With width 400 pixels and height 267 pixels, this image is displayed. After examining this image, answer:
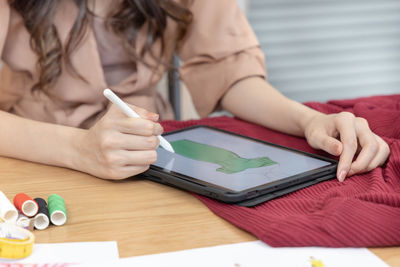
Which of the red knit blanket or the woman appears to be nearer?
the red knit blanket

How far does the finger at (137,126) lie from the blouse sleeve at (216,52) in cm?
41

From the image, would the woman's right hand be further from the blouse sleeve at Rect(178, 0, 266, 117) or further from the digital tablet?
the blouse sleeve at Rect(178, 0, 266, 117)

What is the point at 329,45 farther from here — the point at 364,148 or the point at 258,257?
the point at 258,257

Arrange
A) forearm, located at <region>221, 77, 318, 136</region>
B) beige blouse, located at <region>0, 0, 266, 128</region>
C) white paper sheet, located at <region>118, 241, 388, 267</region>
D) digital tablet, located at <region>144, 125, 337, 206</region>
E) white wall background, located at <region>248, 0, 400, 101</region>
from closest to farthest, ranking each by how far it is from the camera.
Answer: white paper sheet, located at <region>118, 241, 388, 267</region> → digital tablet, located at <region>144, 125, 337, 206</region> → forearm, located at <region>221, 77, 318, 136</region> → beige blouse, located at <region>0, 0, 266, 128</region> → white wall background, located at <region>248, 0, 400, 101</region>

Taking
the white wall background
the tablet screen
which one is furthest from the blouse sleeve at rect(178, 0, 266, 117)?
the white wall background

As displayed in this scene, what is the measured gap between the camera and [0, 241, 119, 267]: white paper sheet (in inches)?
22.3

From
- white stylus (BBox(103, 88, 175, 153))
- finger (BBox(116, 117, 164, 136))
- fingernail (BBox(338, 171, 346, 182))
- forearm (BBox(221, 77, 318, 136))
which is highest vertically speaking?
white stylus (BBox(103, 88, 175, 153))

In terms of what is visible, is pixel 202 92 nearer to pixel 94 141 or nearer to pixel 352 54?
pixel 94 141

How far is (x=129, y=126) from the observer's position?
2.41 ft

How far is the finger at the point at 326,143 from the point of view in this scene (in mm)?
800

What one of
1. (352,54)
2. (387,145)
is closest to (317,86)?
(352,54)

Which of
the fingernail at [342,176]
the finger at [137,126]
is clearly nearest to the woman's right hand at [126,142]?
the finger at [137,126]

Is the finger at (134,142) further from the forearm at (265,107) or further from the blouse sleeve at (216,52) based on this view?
the blouse sleeve at (216,52)

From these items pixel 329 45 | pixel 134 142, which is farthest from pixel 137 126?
pixel 329 45
